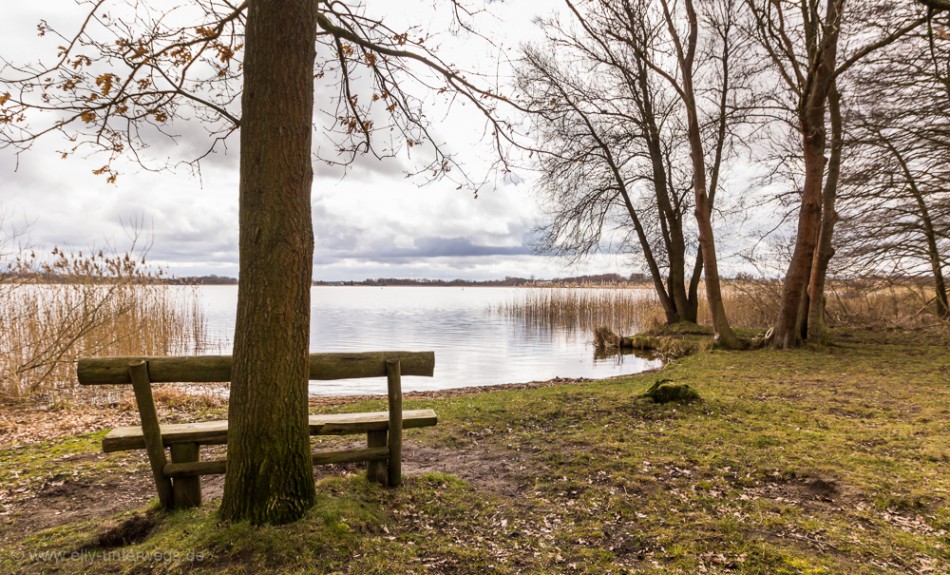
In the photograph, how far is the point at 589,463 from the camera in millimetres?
4648

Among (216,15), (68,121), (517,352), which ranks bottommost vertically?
(517,352)

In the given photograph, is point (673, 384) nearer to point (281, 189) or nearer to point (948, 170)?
point (281, 189)

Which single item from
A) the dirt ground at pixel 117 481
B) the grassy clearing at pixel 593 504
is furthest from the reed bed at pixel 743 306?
the dirt ground at pixel 117 481

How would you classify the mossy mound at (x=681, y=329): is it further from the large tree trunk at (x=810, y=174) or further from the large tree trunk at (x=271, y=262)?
the large tree trunk at (x=271, y=262)

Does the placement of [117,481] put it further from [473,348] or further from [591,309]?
[591,309]

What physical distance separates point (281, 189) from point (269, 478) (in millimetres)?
1751

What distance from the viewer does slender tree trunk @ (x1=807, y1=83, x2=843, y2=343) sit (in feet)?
38.3

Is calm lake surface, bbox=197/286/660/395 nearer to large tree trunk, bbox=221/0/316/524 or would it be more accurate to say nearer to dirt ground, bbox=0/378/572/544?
dirt ground, bbox=0/378/572/544

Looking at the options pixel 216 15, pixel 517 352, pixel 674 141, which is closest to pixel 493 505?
pixel 216 15

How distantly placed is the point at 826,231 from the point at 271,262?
42.2ft

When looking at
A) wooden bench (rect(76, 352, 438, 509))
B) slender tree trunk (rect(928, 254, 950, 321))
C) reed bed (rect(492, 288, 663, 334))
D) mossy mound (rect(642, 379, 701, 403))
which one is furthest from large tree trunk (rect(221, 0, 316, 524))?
reed bed (rect(492, 288, 663, 334))

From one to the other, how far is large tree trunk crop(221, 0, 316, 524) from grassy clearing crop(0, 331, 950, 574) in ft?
1.03

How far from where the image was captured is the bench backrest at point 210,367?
11.0 feet

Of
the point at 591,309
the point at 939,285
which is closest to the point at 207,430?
the point at 939,285
